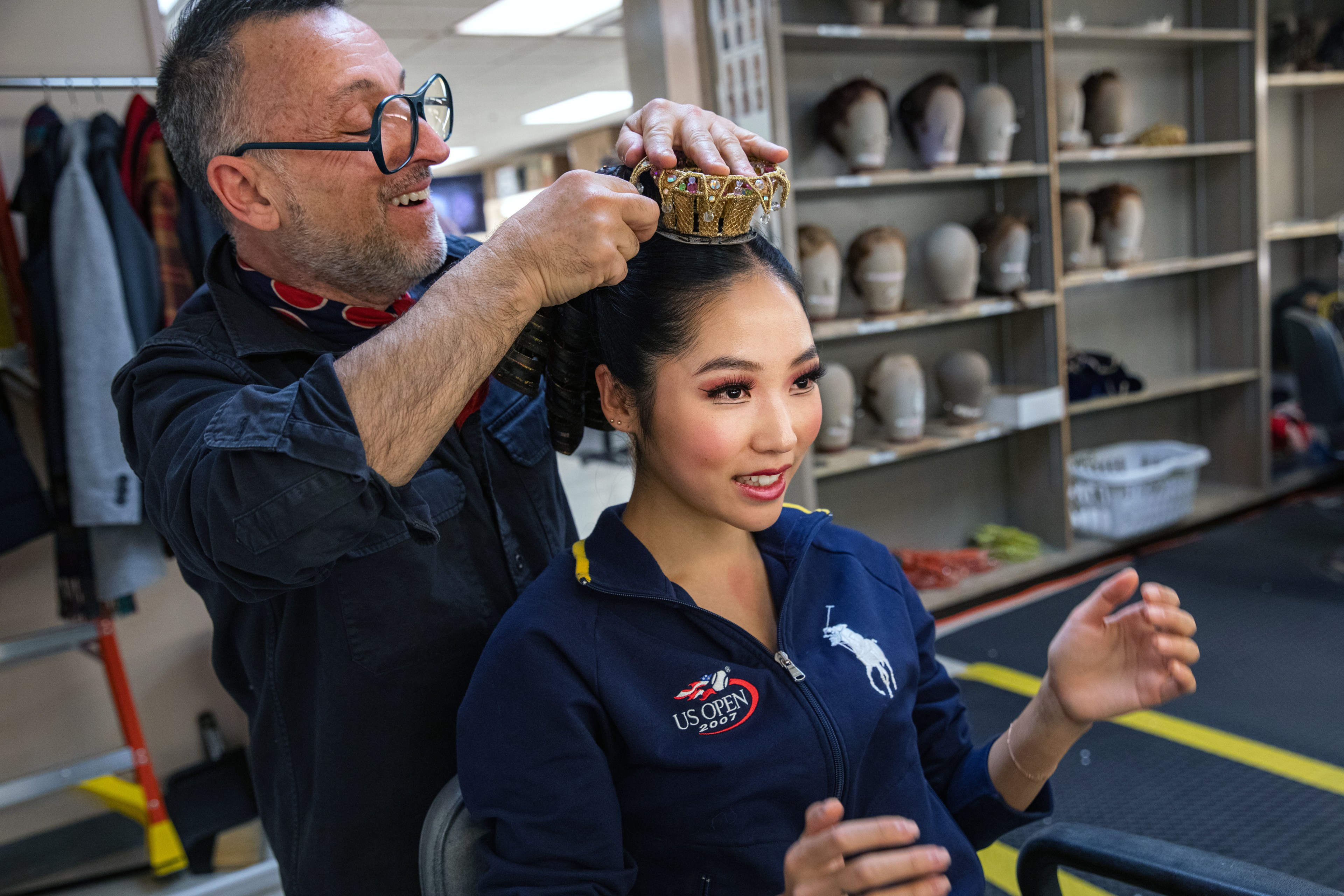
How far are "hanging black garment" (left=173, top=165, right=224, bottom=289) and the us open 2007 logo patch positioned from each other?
202cm

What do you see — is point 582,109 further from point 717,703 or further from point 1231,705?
point 717,703

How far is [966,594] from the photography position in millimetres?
3838

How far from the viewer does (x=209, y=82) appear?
1217 mm

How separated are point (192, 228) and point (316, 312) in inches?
60.8

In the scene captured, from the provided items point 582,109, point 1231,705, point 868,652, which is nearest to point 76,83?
point 868,652

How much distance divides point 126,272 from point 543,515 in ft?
5.39

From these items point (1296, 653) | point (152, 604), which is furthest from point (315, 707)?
point (1296, 653)

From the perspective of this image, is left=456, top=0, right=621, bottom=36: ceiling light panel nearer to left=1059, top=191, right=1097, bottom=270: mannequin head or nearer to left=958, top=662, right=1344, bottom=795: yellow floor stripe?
left=1059, top=191, right=1097, bottom=270: mannequin head

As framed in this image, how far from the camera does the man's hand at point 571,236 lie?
0.96m

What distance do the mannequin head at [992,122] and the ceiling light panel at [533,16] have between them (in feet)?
11.1

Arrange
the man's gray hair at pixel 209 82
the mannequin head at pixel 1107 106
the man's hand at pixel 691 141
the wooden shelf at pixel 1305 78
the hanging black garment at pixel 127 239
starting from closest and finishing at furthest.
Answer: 1. the man's hand at pixel 691 141
2. the man's gray hair at pixel 209 82
3. the hanging black garment at pixel 127 239
4. the mannequin head at pixel 1107 106
5. the wooden shelf at pixel 1305 78

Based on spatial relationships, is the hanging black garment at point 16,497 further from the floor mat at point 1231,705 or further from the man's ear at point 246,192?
the floor mat at point 1231,705

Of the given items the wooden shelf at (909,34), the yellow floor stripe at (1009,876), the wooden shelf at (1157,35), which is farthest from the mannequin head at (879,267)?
the yellow floor stripe at (1009,876)

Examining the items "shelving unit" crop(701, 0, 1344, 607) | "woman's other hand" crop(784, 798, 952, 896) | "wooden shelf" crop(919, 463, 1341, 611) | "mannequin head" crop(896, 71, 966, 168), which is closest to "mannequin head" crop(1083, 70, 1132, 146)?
"shelving unit" crop(701, 0, 1344, 607)
